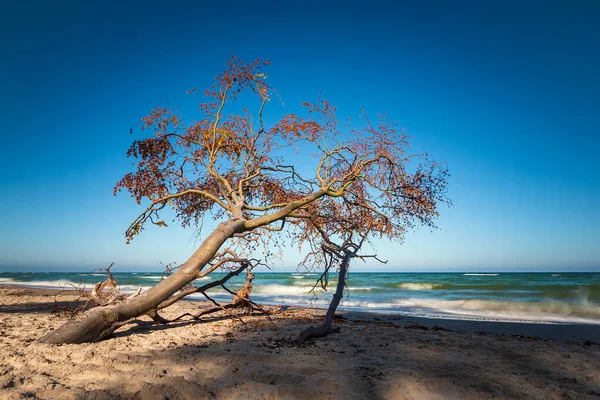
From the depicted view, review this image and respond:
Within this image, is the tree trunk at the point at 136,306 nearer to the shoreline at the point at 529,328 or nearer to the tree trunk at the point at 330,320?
the tree trunk at the point at 330,320

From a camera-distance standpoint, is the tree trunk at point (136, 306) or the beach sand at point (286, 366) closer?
the beach sand at point (286, 366)

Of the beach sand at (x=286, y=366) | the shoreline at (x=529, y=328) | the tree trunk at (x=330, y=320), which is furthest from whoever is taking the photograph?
the shoreline at (x=529, y=328)

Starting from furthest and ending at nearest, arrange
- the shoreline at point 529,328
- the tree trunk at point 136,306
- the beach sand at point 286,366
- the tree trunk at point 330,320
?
the shoreline at point 529,328, the tree trunk at point 330,320, the tree trunk at point 136,306, the beach sand at point 286,366

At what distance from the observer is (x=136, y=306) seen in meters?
6.23

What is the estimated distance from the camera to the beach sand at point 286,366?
3.77 meters

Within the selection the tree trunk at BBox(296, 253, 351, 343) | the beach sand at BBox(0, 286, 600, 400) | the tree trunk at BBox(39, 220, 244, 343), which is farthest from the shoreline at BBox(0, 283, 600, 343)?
the tree trunk at BBox(296, 253, 351, 343)

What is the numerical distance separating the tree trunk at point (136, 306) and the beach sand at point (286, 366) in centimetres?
26

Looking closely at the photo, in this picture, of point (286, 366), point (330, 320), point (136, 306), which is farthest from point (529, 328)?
point (136, 306)

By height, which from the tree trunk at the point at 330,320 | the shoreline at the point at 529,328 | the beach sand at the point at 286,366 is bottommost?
Result: the shoreline at the point at 529,328

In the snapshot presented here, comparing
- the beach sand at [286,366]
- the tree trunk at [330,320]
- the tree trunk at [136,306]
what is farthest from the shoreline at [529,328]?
the tree trunk at [330,320]

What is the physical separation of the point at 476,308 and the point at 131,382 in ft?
48.6

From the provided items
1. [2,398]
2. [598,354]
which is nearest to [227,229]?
[2,398]

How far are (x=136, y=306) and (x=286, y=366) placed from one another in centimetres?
303

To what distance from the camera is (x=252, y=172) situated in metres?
9.23
